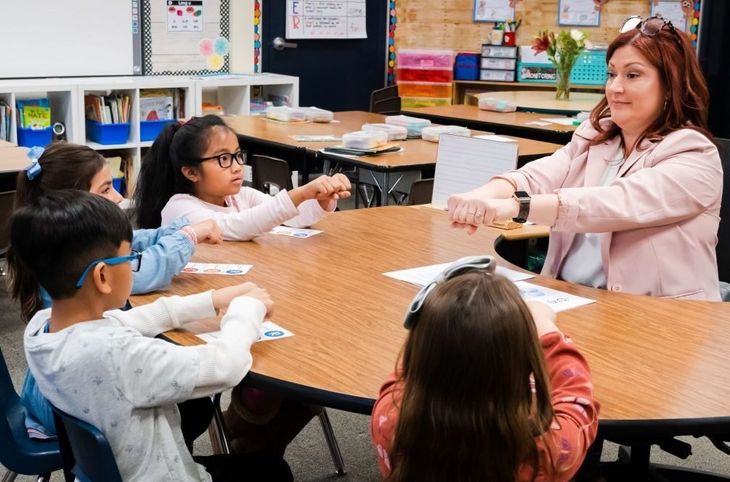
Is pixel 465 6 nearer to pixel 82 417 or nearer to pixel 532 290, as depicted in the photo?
pixel 532 290

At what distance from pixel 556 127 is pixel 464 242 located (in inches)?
117

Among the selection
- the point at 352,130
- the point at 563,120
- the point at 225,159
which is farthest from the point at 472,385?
the point at 563,120

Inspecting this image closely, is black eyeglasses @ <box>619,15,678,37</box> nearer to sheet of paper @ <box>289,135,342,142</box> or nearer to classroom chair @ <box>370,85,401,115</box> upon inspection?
sheet of paper @ <box>289,135,342,142</box>

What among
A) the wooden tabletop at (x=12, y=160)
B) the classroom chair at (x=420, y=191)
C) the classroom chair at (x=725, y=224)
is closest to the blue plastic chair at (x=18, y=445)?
the classroom chair at (x=725, y=224)

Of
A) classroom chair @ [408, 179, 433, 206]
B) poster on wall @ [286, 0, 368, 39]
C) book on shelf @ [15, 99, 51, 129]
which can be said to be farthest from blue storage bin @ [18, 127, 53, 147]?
classroom chair @ [408, 179, 433, 206]

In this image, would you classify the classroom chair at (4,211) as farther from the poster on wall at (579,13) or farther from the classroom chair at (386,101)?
the poster on wall at (579,13)

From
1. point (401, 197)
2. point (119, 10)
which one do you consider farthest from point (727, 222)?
point (119, 10)

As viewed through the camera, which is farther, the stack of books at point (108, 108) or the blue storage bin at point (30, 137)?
the stack of books at point (108, 108)

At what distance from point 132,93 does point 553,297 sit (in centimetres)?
480

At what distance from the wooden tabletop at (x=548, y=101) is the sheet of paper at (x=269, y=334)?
4553 millimetres

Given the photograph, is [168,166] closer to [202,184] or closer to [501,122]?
[202,184]

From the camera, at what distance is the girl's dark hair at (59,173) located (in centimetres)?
237

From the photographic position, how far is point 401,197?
5211mm

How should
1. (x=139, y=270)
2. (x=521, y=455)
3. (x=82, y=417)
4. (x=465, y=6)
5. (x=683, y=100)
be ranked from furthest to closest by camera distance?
(x=465, y=6) → (x=683, y=100) → (x=139, y=270) → (x=82, y=417) → (x=521, y=455)
